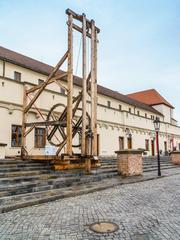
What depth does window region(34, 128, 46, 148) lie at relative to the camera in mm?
18672

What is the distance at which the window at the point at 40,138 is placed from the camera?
18672 mm

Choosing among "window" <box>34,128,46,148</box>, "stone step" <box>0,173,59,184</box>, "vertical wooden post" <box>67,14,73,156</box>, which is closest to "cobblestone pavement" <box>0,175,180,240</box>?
"stone step" <box>0,173,59,184</box>

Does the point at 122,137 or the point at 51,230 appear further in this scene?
the point at 122,137

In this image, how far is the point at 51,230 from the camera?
498 centimetres

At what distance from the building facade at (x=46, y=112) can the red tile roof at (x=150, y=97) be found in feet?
2.51

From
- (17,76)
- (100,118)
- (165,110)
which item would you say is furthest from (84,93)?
(165,110)

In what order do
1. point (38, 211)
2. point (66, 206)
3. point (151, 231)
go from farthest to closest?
point (66, 206)
point (38, 211)
point (151, 231)

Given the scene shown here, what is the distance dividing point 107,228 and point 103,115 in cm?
2066

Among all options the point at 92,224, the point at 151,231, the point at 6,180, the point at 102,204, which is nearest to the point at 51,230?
the point at 92,224

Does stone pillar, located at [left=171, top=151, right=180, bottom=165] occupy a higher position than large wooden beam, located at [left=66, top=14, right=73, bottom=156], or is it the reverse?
large wooden beam, located at [left=66, top=14, right=73, bottom=156]

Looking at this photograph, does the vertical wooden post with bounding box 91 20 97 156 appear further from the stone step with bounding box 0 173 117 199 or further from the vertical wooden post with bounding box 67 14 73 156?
the stone step with bounding box 0 173 117 199

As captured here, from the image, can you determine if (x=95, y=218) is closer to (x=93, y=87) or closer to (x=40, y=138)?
(x=93, y=87)

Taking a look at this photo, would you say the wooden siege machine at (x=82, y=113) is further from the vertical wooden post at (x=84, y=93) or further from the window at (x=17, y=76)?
the window at (x=17, y=76)

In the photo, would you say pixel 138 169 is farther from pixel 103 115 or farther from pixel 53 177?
pixel 103 115
